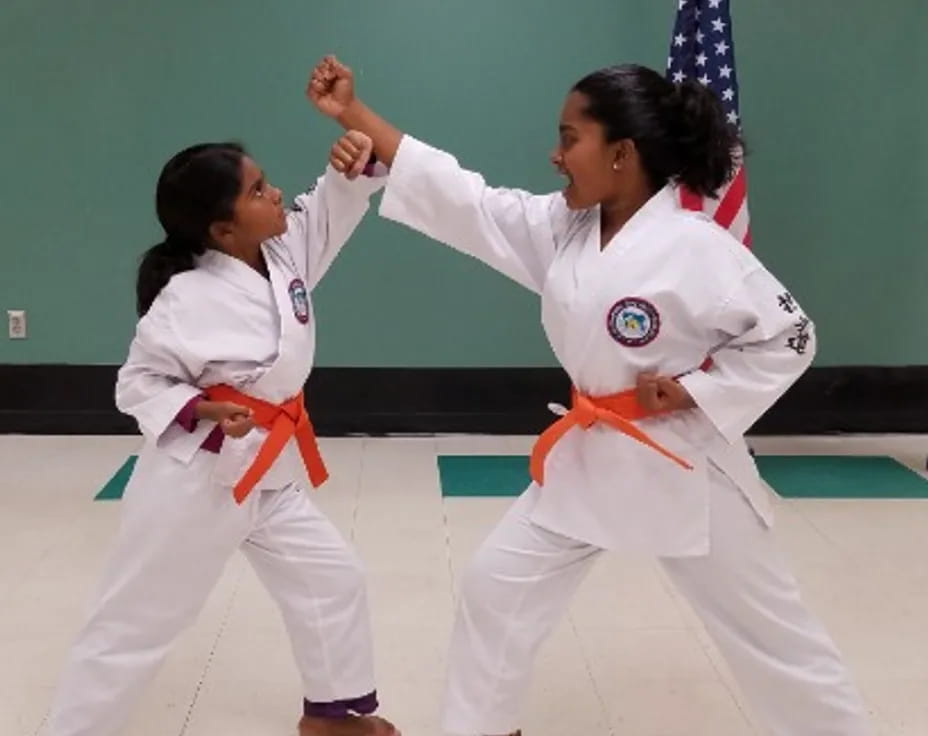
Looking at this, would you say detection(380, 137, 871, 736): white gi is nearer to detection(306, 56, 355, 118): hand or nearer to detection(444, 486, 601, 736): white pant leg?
detection(444, 486, 601, 736): white pant leg

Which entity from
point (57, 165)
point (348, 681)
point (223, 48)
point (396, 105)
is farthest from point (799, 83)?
point (348, 681)

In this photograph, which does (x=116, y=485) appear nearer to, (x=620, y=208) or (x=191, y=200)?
(x=191, y=200)

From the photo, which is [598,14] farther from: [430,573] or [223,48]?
[430,573]

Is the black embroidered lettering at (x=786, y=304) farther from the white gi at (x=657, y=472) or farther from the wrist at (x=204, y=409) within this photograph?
the wrist at (x=204, y=409)

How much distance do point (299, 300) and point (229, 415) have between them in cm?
28

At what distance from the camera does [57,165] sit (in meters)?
4.77

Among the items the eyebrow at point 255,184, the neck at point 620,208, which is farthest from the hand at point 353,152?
the neck at point 620,208

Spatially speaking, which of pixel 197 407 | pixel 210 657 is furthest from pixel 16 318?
pixel 197 407

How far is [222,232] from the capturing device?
206 centimetres

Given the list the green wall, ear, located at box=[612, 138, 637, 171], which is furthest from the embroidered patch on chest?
the green wall

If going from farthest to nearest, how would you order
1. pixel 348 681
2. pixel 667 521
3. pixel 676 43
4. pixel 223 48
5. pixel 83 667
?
pixel 223 48 → pixel 676 43 → pixel 348 681 → pixel 83 667 → pixel 667 521

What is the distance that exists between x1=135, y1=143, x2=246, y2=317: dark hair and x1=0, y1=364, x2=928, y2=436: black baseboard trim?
283cm

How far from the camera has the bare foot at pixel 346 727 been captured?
228 centimetres

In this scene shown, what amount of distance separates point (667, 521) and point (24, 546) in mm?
2304
